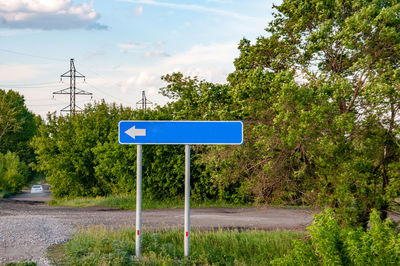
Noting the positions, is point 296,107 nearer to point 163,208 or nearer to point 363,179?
point 363,179

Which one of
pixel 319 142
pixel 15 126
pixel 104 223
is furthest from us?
pixel 15 126

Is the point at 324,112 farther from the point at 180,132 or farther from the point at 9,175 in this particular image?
the point at 9,175

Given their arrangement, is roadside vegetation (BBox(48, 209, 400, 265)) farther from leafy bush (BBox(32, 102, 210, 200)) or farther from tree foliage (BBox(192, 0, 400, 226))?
leafy bush (BBox(32, 102, 210, 200))

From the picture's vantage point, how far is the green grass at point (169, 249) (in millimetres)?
8203

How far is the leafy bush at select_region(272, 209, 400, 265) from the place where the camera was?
7867 millimetres

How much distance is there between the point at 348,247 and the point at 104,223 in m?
10.9

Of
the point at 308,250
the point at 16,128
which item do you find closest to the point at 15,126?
the point at 16,128

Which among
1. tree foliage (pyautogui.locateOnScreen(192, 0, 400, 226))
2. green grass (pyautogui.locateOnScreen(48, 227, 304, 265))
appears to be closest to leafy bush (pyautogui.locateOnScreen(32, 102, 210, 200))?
tree foliage (pyautogui.locateOnScreen(192, 0, 400, 226))

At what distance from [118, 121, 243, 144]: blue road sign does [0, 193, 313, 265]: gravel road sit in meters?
2.75

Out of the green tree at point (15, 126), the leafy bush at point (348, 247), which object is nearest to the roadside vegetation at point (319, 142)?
the leafy bush at point (348, 247)

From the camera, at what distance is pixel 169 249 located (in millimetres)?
9242

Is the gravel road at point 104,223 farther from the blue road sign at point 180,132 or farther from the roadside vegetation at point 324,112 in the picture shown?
the blue road sign at point 180,132

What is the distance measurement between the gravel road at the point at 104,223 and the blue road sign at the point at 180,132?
275 centimetres

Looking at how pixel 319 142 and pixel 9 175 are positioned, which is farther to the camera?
pixel 9 175
